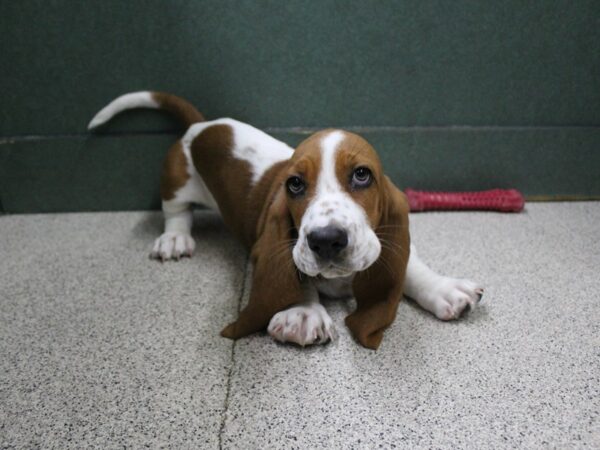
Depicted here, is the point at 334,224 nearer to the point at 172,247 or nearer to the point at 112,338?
the point at 112,338

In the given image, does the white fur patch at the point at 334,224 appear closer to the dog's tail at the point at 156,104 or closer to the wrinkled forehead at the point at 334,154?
the wrinkled forehead at the point at 334,154

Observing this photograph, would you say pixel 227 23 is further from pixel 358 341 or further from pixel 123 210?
pixel 358 341

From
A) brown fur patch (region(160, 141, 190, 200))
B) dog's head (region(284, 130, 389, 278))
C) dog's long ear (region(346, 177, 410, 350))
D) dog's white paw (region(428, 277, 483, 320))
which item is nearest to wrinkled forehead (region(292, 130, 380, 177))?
dog's head (region(284, 130, 389, 278))

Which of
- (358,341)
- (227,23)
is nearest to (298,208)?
(358,341)

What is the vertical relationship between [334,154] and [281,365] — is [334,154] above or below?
above

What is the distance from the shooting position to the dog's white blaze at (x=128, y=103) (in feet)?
8.00

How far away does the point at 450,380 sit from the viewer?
1.38 m

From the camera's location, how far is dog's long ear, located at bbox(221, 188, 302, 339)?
1.50 metres

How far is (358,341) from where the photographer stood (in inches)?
61.1

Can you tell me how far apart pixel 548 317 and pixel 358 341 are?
27.3 inches

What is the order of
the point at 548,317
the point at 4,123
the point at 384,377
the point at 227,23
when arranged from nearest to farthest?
the point at 384,377
the point at 548,317
the point at 227,23
the point at 4,123

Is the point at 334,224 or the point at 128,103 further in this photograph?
the point at 128,103

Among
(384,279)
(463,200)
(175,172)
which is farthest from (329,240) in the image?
(463,200)

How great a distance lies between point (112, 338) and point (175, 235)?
0.75 metres
